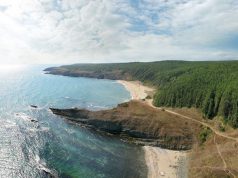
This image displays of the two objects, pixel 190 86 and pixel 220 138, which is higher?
pixel 190 86

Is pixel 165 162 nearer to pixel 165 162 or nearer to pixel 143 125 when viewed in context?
pixel 165 162

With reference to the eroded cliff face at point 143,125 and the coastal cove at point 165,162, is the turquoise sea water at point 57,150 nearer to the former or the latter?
the coastal cove at point 165,162

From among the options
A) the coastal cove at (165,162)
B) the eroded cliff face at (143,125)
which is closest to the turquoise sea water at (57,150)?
the coastal cove at (165,162)

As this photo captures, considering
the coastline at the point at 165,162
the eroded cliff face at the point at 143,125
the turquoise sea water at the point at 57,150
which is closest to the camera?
the turquoise sea water at the point at 57,150

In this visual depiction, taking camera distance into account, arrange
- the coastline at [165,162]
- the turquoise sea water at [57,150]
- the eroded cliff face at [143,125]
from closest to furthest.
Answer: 1. the turquoise sea water at [57,150]
2. the coastline at [165,162]
3. the eroded cliff face at [143,125]

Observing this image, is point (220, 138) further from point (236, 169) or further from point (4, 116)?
point (4, 116)

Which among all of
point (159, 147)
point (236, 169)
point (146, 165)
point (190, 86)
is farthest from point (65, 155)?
point (190, 86)

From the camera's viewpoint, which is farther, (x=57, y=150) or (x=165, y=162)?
(x=57, y=150)

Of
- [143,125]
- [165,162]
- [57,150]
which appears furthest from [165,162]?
[57,150]
